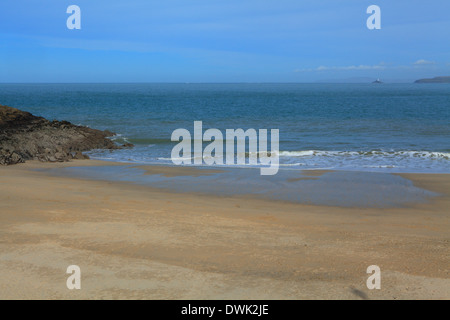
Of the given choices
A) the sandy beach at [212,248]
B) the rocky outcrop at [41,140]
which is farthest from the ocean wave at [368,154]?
the sandy beach at [212,248]

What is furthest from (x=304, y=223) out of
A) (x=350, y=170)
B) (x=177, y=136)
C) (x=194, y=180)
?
(x=177, y=136)

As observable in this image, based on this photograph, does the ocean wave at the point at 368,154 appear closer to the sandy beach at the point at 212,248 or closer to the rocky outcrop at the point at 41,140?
the rocky outcrop at the point at 41,140

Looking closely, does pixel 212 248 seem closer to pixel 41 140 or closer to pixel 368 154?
pixel 368 154

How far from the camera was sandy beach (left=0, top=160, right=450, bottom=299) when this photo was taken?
5.28 m

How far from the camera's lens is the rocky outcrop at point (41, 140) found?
17219 millimetres

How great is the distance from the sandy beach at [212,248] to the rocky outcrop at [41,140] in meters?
6.87

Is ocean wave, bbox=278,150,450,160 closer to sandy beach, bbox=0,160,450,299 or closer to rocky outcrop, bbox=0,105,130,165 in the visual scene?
rocky outcrop, bbox=0,105,130,165

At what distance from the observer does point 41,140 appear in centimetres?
1972

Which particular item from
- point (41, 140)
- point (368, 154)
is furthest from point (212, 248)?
point (41, 140)

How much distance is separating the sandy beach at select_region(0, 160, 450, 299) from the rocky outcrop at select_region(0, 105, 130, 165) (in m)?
6.87

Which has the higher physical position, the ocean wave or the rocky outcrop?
the rocky outcrop

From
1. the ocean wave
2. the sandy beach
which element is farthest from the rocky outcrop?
the ocean wave

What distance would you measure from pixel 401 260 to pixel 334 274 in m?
1.14
